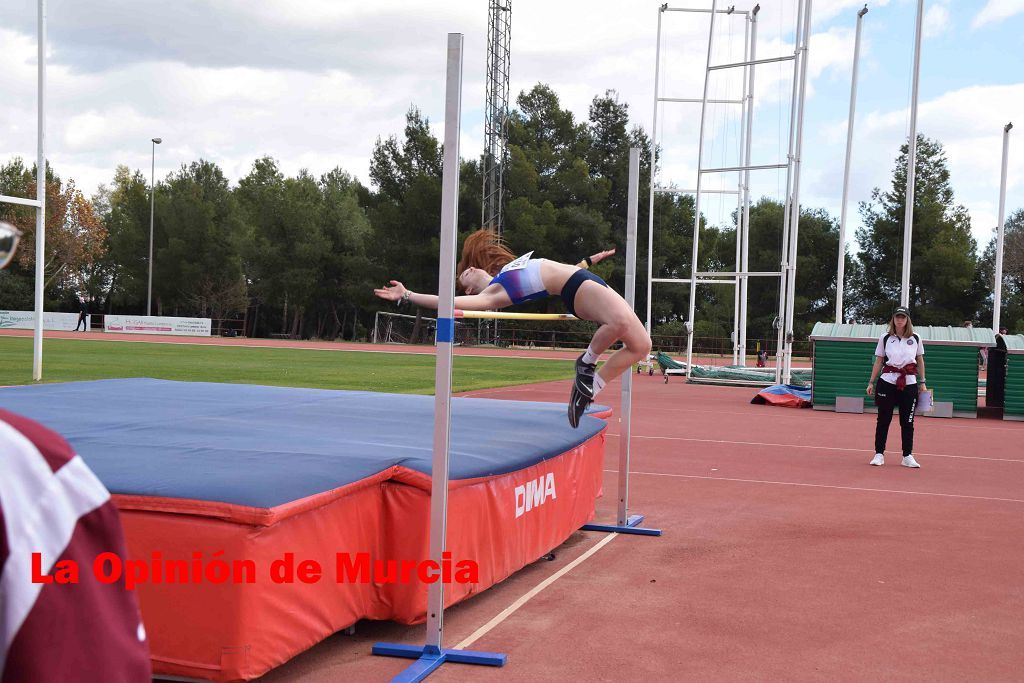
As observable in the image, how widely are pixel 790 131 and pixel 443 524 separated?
671 inches

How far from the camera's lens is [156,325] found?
50.5 metres

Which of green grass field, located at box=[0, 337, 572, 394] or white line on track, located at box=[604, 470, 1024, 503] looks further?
green grass field, located at box=[0, 337, 572, 394]

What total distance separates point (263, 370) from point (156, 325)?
31.6 meters

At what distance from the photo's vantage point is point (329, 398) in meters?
7.28

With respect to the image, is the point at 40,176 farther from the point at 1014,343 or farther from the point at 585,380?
the point at 1014,343

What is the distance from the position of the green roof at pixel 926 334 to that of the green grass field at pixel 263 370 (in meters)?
6.31

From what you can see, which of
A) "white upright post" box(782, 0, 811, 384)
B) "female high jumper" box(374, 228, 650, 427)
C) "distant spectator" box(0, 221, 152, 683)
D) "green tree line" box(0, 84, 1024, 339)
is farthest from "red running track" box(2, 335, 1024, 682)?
"green tree line" box(0, 84, 1024, 339)

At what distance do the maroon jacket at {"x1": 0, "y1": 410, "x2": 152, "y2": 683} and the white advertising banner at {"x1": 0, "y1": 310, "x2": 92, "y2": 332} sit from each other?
52344mm

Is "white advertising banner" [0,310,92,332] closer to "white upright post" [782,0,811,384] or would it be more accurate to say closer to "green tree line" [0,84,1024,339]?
"green tree line" [0,84,1024,339]

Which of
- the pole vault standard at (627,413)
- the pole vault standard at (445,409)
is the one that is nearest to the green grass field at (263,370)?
the pole vault standard at (627,413)

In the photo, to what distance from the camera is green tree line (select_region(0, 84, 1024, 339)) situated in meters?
44.9

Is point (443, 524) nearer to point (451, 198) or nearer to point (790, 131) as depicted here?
point (451, 198)

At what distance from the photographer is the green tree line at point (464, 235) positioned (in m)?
44.9

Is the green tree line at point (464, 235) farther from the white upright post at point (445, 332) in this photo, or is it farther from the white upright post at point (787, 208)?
the white upright post at point (445, 332)
